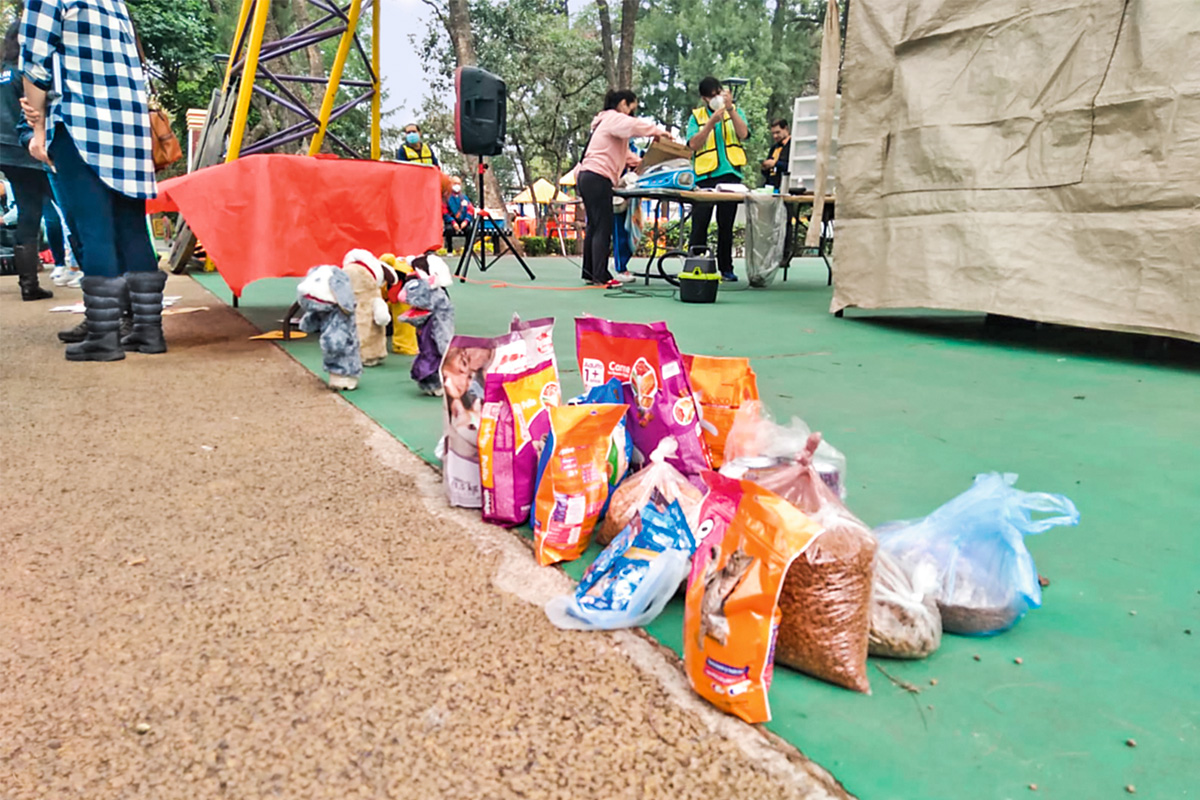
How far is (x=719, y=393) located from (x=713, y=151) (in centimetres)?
558

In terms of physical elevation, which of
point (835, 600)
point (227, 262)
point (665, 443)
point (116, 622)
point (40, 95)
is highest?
point (40, 95)

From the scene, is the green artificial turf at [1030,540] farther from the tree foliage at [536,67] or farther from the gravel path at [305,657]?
the tree foliage at [536,67]

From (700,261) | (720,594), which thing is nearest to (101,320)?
(720,594)

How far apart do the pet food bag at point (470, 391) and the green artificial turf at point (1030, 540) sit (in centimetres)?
38

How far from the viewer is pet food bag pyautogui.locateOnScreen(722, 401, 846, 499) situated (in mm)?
1358

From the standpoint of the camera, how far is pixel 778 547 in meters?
1.00

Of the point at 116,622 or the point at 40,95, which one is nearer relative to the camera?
the point at 116,622

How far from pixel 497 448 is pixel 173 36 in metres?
18.6

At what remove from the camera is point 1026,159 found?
11.9 ft

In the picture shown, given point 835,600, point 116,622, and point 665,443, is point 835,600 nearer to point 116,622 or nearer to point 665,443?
point 665,443

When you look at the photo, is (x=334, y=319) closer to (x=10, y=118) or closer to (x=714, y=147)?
(x=10, y=118)

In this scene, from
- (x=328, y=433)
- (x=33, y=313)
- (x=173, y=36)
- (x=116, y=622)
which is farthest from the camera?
(x=173, y=36)

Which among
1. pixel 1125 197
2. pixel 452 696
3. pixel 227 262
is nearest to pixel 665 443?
pixel 452 696

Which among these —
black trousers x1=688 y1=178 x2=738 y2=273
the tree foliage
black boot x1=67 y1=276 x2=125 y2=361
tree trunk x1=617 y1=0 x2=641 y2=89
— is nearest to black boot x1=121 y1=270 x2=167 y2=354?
black boot x1=67 y1=276 x2=125 y2=361
